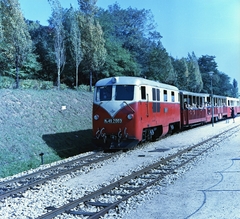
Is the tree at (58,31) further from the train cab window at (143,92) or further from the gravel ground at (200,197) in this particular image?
the gravel ground at (200,197)

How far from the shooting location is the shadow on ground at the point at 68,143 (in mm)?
15935

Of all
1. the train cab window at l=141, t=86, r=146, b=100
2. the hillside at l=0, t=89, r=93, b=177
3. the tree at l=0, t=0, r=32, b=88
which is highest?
the tree at l=0, t=0, r=32, b=88

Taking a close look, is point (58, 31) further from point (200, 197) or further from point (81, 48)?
point (200, 197)

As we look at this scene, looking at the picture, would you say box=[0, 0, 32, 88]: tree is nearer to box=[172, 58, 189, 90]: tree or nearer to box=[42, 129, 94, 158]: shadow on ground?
box=[42, 129, 94, 158]: shadow on ground

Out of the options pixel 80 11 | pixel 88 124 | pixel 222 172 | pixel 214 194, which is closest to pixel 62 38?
pixel 80 11

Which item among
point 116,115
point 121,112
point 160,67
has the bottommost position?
point 116,115

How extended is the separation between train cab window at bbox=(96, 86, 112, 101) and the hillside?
324 centimetres

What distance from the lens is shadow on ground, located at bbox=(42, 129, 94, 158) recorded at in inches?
627

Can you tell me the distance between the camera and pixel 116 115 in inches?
560

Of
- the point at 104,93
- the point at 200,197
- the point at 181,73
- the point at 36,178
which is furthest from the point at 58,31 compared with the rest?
the point at 181,73

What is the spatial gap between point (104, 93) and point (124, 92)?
96 centimetres

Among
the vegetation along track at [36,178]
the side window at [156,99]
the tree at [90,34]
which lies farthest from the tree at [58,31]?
the vegetation along track at [36,178]

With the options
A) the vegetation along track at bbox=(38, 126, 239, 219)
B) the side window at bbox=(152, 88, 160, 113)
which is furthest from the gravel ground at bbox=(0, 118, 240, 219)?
the side window at bbox=(152, 88, 160, 113)

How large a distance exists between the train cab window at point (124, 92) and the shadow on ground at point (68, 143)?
12.6 ft
